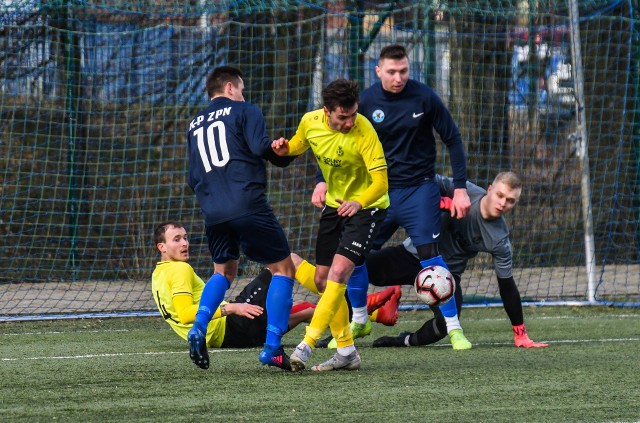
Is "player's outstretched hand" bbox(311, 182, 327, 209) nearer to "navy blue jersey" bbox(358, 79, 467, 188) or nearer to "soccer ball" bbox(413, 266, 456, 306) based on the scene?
"soccer ball" bbox(413, 266, 456, 306)

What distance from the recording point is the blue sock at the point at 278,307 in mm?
6023

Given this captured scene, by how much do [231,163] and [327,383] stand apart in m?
1.27

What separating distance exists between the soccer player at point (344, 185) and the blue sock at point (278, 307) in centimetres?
15

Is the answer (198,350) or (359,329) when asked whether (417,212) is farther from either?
(198,350)

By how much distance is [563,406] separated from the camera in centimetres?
477

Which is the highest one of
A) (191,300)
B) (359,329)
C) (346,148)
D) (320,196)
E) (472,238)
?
(346,148)

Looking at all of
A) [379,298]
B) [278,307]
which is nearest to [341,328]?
[278,307]

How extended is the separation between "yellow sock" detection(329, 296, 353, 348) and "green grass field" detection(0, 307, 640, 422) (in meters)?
0.18

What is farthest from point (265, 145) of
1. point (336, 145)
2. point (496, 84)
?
point (496, 84)

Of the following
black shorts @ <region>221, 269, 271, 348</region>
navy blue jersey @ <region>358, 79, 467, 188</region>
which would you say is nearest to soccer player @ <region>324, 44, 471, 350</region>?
navy blue jersey @ <region>358, 79, 467, 188</region>

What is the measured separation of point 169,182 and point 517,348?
17.8 feet

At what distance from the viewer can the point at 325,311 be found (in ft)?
19.8

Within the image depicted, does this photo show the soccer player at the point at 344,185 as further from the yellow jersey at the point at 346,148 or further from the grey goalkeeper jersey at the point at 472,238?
the grey goalkeeper jersey at the point at 472,238

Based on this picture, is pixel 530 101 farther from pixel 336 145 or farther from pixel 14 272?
pixel 336 145
